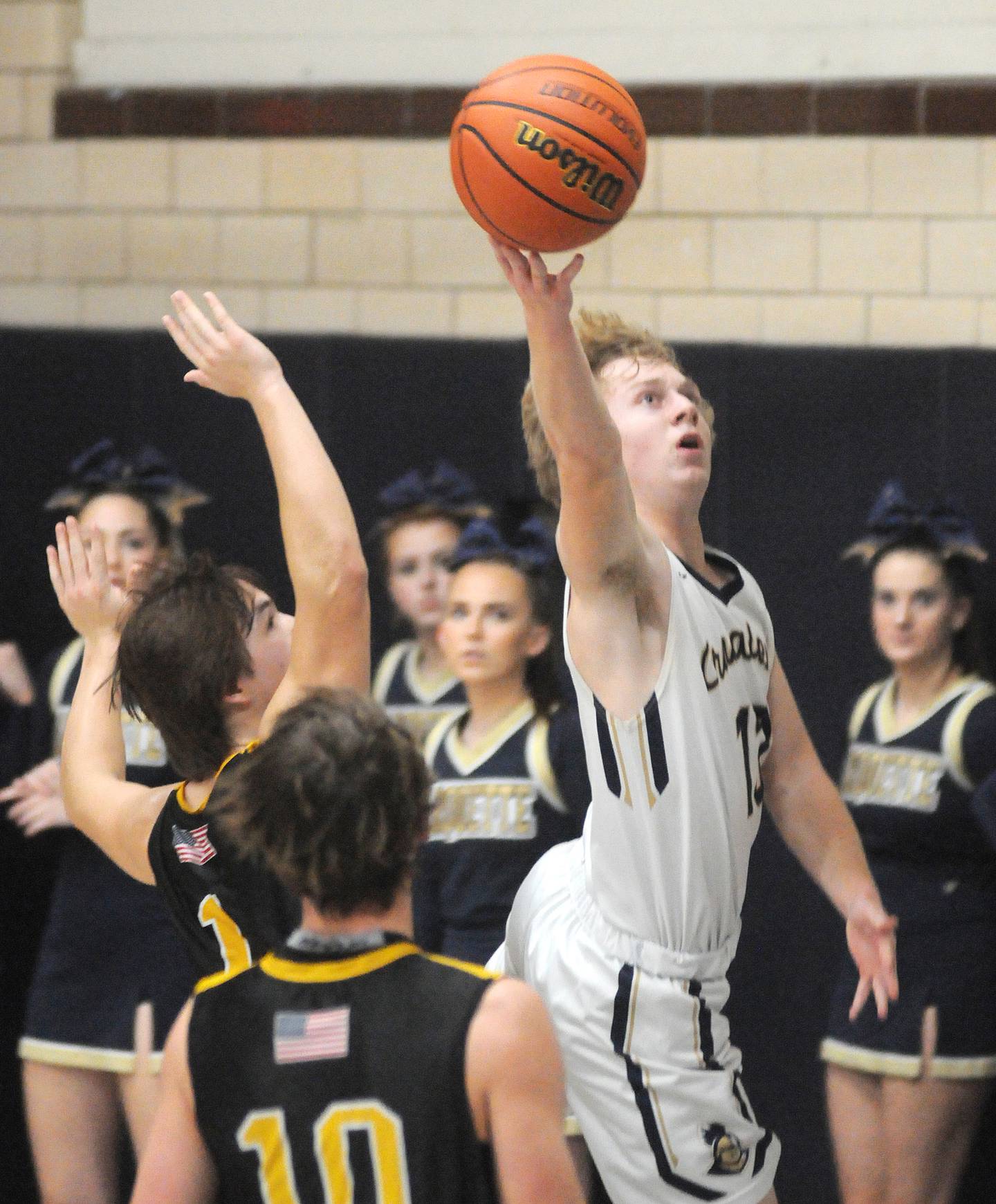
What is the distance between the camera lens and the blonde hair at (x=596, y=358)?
10.3ft

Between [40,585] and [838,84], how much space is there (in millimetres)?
3095

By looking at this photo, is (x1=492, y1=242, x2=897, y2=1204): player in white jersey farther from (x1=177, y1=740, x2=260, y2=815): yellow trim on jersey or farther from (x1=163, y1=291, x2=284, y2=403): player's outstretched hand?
(x1=177, y1=740, x2=260, y2=815): yellow trim on jersey

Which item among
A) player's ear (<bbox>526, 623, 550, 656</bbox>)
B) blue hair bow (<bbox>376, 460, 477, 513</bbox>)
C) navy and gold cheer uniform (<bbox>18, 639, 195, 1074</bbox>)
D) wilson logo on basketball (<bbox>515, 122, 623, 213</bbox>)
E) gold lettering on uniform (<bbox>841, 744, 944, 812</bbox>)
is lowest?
navy and gold cheer uniform (<bbox>18, 639, 195, 1074</bbox>)

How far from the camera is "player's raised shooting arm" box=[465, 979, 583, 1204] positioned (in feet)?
6.50

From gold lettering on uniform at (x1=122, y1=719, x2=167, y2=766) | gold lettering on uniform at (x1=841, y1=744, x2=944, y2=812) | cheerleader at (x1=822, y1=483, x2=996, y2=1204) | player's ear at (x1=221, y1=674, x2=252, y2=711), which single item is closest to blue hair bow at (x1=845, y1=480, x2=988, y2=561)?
cheerleader at (x1=822, y1=483, x2=996, y2=1204)

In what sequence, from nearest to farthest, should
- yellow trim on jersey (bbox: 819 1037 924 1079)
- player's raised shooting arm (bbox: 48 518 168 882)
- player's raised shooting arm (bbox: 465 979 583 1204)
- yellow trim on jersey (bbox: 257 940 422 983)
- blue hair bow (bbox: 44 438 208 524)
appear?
1. player's raised shooting arm (bbox: 465 979 583 1204)
2. yellow trim on jersey (bbox: 257 940 422 983)
3. player's raised shooting arm (bbox: 48 518 168 882)
4. yellow trim on jersey (bbox: 819 1037 924 1079)
5. blue hair bow (bbox: 44 438 208 524)

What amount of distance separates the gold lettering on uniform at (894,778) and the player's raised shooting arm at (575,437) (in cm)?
231

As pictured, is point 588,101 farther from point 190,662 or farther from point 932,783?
point 932,783

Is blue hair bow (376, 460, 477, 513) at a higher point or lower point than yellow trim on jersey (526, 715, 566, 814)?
higher

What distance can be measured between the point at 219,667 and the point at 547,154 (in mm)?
978

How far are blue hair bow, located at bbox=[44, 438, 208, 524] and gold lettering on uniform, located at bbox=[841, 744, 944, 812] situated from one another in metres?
2.15

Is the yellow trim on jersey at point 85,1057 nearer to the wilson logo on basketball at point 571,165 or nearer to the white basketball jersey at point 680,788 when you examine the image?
the white basketball jersey at point 680,788

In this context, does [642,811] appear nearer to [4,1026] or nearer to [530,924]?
[530,924]

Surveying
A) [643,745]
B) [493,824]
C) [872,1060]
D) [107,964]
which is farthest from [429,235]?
[643,745]
